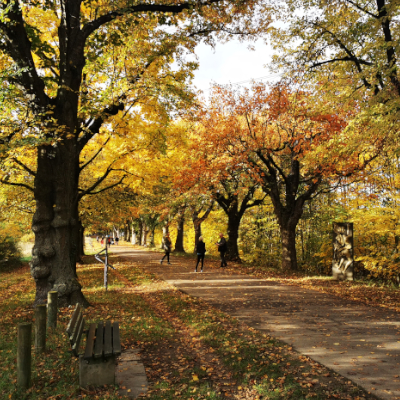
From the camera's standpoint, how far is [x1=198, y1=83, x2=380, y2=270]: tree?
1427 cm

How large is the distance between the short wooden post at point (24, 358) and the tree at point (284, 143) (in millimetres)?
11627

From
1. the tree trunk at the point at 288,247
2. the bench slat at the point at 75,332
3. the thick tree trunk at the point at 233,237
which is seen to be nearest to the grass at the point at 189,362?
the bench slat at the point at 75,332

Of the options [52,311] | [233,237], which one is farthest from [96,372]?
[233,237]

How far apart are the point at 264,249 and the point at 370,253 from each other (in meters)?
10.5

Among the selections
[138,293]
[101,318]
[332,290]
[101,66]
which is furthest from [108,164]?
[332,290]

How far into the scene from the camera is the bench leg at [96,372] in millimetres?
4414

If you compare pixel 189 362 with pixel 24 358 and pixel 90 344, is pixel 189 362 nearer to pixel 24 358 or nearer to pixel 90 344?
pixel 90 344

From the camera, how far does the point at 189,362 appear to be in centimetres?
543

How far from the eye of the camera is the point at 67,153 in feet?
29.0

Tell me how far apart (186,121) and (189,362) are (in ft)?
33.0

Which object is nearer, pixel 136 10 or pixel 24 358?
pixel 24 358

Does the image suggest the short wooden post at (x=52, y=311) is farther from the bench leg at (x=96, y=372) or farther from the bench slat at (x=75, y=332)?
the bench leg at (x=96, y=372)

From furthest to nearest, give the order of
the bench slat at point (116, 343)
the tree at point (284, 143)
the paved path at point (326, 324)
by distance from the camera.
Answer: the tree at point (284, 143)
the paved path at point (326, 324)
the bench slat at point (116, 343)

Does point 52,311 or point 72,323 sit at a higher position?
point 72,323
